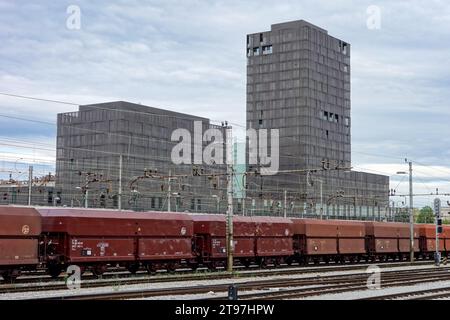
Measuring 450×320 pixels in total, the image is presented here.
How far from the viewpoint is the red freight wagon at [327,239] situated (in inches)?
1896

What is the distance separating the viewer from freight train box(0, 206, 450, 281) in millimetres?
29188

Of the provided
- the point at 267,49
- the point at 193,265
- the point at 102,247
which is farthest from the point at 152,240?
the point at 267,49

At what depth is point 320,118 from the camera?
159 meters

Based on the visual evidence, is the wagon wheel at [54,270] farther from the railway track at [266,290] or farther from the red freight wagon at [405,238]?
the red freight wagon at [405,238]

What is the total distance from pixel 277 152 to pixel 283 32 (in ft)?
102

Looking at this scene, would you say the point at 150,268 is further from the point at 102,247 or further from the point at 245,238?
the point at 245,238

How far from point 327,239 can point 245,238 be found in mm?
10481

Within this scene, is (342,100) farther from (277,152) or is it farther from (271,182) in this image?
(271,182)

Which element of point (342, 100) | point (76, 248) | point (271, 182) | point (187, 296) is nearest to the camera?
point (187, 296)

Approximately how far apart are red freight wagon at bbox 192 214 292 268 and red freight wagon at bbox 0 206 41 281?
1285 cm

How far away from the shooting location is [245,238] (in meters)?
42.7

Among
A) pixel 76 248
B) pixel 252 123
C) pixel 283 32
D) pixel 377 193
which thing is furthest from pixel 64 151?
pixel 76 248

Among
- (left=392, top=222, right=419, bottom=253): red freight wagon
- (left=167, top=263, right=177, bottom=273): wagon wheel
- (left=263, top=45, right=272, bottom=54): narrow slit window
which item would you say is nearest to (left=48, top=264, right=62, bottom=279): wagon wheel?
(left=167, top=263, right=177, bottom=273): wagon wheel

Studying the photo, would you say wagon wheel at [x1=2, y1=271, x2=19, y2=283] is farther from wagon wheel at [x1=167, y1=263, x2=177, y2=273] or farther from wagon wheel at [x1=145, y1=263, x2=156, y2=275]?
wagon wheel at [x1=167, y1=263, x2=177, y2=273]
